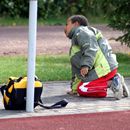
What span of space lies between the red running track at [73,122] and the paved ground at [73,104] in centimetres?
23

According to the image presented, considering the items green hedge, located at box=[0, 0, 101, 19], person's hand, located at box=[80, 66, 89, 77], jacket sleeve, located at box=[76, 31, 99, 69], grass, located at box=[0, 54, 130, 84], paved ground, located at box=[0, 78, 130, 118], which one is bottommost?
paved ground, located at box=[0, 78, 130, 118]

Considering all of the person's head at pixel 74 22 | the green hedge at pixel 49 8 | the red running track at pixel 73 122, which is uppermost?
the green hedge at pixel 49 8

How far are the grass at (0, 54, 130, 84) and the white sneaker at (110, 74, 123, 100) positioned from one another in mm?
1782

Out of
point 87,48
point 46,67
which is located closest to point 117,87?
point 87,48

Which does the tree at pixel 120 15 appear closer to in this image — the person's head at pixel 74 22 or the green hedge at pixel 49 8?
the person's head at pixel 74 22

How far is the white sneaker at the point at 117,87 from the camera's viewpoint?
9.06m

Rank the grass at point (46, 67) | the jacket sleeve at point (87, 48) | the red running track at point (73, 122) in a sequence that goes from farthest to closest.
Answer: the grass at point (46, 67)
the jacket sleeve at point (87, 48)
the red running track at point (73, 122)

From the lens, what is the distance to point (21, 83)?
806 centimetres

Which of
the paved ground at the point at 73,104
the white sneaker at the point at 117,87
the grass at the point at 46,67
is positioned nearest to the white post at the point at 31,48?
the paved ground at the point at 73,104

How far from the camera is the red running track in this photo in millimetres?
7316

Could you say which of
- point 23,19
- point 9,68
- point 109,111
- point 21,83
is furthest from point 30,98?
point 23,19

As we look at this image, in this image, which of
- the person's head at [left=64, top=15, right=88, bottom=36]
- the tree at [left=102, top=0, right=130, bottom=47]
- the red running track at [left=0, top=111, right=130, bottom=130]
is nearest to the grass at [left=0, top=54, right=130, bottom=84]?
the tree at [left=102, top=0, right=130, bottom=47]

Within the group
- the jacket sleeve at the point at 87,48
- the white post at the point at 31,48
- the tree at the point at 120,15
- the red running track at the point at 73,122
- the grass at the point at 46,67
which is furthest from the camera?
the tree at the point at 120,15

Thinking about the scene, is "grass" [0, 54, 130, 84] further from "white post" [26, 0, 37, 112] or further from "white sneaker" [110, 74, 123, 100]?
"white post" [26, 0, 37, 112]
